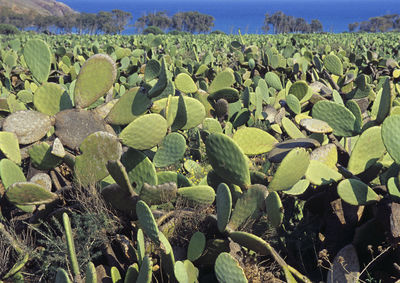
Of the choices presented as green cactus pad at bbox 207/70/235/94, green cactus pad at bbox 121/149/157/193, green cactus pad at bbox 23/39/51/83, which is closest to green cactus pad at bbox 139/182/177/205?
green cactus pad at bbox 121/149/157/193

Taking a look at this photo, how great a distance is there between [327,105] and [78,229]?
5.80 feet

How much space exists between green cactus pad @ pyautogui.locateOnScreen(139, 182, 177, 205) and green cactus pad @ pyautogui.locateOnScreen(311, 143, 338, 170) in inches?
36.3

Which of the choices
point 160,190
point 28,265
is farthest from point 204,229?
point 28,265

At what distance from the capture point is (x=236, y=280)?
6.41ft

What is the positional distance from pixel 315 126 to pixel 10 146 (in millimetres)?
1875

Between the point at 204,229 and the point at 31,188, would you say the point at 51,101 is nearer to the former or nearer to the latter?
the point at 31,188

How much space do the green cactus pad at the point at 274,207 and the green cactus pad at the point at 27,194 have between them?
1.22 m

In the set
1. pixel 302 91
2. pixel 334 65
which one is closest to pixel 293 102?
pixel 302 91

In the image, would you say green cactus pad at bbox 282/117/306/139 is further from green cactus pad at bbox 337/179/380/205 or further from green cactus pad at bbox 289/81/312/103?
green cactus pad at bbox 289/81/312/103

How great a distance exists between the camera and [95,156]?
7.84ft

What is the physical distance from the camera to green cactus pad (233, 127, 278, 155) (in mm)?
2734

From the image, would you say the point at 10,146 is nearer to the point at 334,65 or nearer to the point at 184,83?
the point at 184,83

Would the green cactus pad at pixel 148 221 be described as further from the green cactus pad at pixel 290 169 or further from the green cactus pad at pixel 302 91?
the green cactus pad at pixel 302 91

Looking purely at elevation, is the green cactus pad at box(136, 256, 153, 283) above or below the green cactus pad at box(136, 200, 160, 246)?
below
